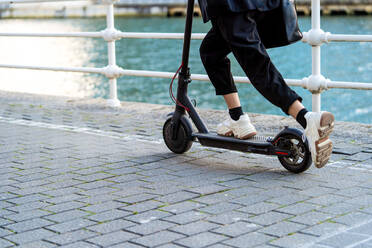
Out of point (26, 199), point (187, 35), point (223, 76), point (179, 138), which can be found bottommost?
point (26, 199)

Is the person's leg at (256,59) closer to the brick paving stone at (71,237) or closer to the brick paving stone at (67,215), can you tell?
the brick paving stone at (67,215)

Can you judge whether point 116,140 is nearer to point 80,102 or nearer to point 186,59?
point 186,59

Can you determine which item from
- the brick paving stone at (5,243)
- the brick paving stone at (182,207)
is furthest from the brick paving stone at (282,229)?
the brick paving stone at (5,243)

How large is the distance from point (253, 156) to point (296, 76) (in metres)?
25.3

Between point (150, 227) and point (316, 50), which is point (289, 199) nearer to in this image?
point (150, 227)

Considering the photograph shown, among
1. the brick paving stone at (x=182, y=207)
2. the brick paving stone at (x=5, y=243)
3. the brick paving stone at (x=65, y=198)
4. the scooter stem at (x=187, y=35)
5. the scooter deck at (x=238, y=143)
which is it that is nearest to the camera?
the brick paving stone at (x=5, y=243)

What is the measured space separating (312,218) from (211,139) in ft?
4.47

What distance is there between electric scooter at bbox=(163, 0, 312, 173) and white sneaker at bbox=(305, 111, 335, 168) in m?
0.10

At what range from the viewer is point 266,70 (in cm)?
429

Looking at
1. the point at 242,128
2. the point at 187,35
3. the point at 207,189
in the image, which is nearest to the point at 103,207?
the point at 207,189

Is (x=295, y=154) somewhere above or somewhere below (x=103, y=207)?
above

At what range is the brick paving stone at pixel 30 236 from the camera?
3295 mm

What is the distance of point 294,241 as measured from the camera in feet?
10.4

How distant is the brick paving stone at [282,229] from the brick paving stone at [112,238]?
0.61m
